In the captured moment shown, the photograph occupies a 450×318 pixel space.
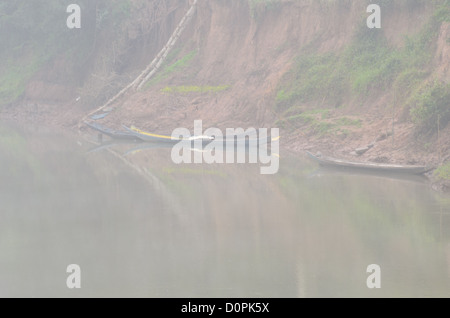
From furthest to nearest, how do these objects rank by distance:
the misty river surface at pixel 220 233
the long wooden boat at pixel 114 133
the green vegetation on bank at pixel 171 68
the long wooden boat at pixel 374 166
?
1. the green vegetation on bank at pixel 171 68
2. the long wooden boat at pixel 114 133
3. the long wooden boat at pixel 374 166
4. the misty river surface at pixel 220 233

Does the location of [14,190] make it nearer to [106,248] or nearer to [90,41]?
[106,248]

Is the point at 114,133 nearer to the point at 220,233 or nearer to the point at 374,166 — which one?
the point at 374,166

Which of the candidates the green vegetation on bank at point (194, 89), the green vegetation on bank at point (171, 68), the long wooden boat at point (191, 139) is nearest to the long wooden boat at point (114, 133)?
the long wooden boat at point (191, 139)

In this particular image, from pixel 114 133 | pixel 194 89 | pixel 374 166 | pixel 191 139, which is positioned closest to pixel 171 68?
pixel 194 89

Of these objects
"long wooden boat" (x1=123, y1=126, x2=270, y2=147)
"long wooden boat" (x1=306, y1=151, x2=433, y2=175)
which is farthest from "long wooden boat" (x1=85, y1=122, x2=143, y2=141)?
"long wooden boat" (x1=306, y1=151, x2=433, y2=175)

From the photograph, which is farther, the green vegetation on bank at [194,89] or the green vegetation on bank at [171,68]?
the green vegetation on bank at [171,68]

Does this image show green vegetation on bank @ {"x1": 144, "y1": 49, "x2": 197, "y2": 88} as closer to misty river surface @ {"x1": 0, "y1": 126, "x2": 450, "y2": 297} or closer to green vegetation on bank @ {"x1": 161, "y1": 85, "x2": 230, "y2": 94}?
green vegetation on bank @ {"x1": 161, "y1": 85, "x2": 230, "y2": 94}

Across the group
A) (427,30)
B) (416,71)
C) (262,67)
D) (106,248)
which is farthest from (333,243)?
(262,67)

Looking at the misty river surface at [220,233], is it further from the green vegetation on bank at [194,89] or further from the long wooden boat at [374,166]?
the green vegetation on bank at [194,89]

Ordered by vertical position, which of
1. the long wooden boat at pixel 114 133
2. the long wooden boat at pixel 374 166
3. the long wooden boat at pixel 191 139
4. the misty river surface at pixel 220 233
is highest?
the long wooden boat at pixel 114 133
